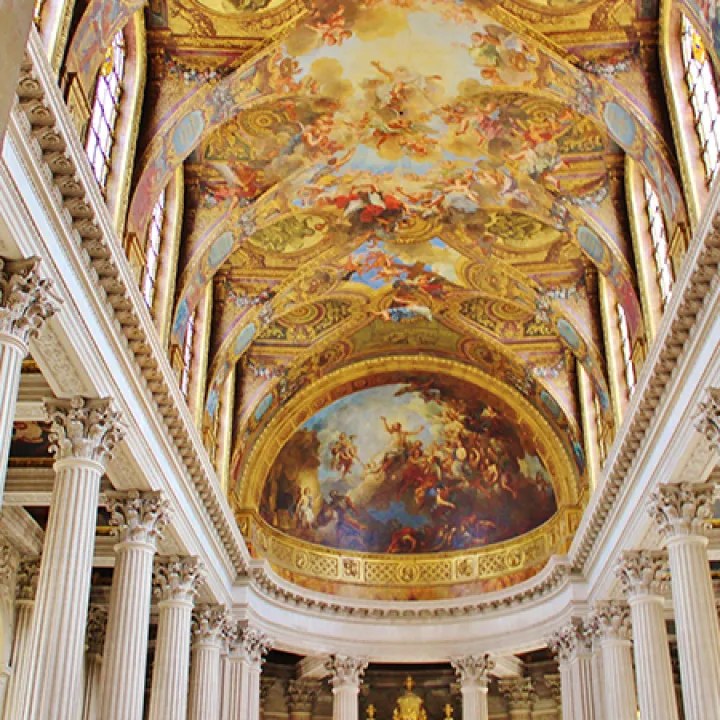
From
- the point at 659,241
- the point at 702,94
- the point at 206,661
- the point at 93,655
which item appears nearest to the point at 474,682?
the point at 206,661

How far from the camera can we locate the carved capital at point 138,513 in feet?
58.8

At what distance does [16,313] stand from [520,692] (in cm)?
2343

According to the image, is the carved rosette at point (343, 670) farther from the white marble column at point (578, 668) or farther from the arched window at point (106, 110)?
the arched window at point (106, 110)

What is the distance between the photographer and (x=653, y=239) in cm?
1916

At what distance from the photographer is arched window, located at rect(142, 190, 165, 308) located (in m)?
18.7

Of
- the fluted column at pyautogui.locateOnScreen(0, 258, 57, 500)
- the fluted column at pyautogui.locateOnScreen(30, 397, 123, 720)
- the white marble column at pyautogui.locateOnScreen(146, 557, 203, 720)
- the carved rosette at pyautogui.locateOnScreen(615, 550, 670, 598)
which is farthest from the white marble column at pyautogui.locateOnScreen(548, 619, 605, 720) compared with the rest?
the fluted column at pyautogui.locateOnScreen(0, 258, 57, 500)

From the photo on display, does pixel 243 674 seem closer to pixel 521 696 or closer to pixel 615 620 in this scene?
pixel 615 620

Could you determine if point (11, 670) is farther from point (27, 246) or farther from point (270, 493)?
point (27, 246)

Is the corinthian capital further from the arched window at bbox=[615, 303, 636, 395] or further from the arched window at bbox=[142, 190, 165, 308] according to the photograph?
the arched window at bbox=[615, 303, 636, 395]

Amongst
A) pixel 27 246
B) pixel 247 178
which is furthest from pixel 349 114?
pixel 27 246

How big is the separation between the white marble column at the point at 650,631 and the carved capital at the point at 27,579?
12.5 meters

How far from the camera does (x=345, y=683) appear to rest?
2786 centimetres

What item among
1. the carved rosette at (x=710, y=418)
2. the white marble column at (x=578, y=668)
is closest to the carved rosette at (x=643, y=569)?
the white marble column at (x=578, y=668)

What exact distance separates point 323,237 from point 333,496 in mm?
9721
